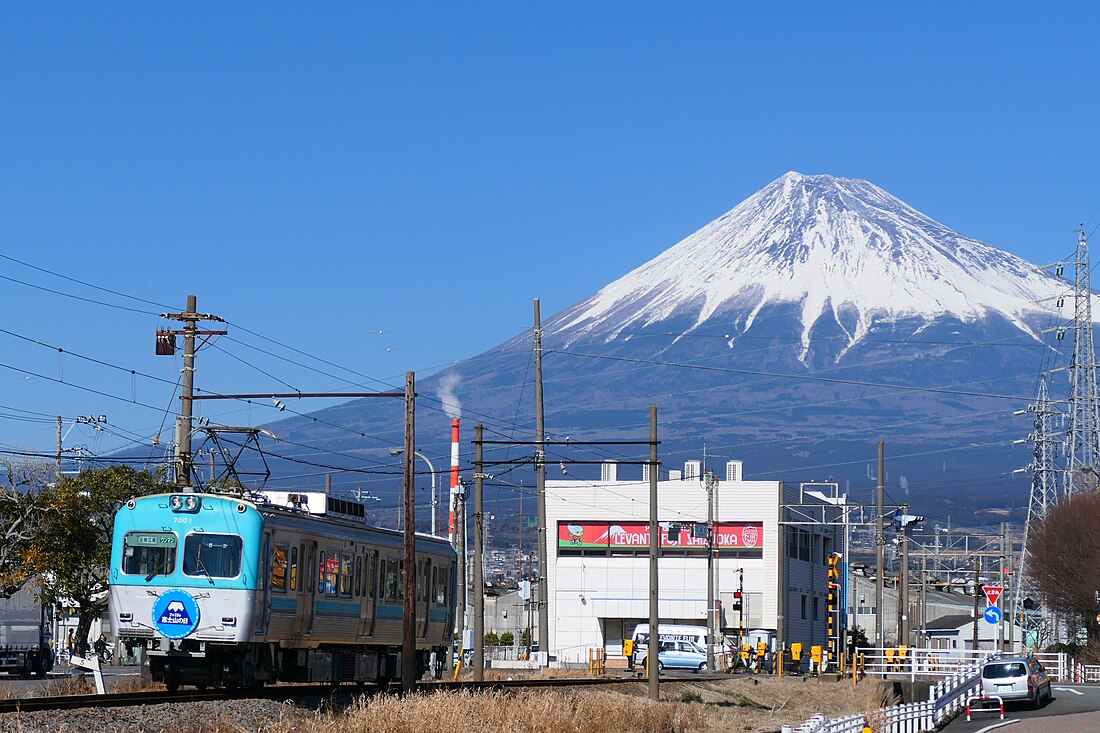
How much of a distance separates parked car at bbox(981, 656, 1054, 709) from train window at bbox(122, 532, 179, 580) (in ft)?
76.6

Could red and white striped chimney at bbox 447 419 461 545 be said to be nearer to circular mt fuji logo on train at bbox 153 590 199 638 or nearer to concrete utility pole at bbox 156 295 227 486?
concrete utility pole at bbox 156 295 227 486

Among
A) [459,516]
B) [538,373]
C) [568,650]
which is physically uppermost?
[538,373]

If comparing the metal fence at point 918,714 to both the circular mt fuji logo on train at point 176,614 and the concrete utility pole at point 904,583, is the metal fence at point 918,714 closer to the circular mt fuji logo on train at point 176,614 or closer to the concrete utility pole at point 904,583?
the circular mt fuji logo on train at point 176,614

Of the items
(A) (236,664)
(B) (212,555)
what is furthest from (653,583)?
(B) (212,555)

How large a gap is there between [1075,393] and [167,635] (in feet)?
204

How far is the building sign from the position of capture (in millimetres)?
92688

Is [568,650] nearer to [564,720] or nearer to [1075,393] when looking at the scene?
[1075,393]

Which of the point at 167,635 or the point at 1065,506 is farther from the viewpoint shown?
the point at 1065,506

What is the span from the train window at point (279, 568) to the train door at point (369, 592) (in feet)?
13.0

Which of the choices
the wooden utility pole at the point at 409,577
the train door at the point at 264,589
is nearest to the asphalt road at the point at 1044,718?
the wooden utility pole at the point at 409,577

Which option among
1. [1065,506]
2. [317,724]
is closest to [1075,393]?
[1065,506]

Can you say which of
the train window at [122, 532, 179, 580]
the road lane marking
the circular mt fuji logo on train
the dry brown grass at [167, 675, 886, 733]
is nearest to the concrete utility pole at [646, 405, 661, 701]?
the dry brown grass at [167, 675, 886, 733]

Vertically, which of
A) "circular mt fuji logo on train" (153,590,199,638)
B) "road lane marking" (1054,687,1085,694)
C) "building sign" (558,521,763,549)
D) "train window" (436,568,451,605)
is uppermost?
"building sign" (558,521,763,549)

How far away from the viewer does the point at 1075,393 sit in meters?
81.6
